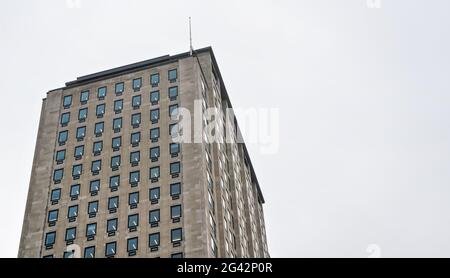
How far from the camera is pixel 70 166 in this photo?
282 ft

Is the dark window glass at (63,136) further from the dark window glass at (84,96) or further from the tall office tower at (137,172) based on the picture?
the dark window glass at (84,96)

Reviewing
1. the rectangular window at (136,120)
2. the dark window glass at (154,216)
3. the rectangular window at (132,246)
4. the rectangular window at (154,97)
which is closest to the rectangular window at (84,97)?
the rectangular window at (136,120)

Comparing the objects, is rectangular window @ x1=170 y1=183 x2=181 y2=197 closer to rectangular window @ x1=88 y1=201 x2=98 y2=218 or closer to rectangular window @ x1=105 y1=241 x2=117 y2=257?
rectangular window @ x1=105 y1=241 x2=117 y2=257

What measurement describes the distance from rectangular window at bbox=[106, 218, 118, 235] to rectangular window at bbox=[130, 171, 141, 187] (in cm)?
524

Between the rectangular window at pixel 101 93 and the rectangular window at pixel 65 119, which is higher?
the rectangular window at pixel 101 93

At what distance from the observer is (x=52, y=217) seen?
267ft

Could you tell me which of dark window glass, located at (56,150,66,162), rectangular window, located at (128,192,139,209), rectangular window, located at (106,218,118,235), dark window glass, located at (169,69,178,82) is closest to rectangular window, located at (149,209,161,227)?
rectangular window, located at (128,192,139,209)

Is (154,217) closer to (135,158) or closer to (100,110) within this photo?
(135,158)

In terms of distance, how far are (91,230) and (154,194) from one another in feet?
28.1

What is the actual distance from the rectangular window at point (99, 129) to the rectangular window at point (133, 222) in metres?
16.2

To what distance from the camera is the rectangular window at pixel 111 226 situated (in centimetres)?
7629

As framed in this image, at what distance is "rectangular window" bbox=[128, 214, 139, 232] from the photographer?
248ft
